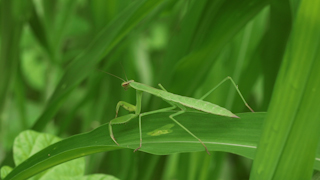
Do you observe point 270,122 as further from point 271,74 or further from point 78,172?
point 271,74

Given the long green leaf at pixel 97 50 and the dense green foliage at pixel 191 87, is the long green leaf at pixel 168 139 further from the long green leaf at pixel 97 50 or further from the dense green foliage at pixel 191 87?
the long green leaf at pixel 97 50

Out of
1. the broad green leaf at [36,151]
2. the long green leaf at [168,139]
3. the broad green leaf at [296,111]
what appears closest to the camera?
the broad green leaf at [296,111]

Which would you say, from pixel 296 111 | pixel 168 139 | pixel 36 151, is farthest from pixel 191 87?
pixel 296 111

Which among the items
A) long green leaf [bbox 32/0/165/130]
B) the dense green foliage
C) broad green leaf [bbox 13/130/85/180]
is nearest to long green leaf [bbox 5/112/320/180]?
the dense green foliage

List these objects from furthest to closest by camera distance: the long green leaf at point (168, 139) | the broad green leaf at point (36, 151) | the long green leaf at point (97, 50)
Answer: the long green leaf at point (97, 50) → the broad green leaf at point (36, 151) → the long green leaf at point (168, 139)

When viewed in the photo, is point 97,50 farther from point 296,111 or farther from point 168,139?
point 296,111

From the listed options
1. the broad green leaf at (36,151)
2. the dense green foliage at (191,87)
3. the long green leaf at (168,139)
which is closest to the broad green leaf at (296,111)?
the dense green foliage at (191,87)

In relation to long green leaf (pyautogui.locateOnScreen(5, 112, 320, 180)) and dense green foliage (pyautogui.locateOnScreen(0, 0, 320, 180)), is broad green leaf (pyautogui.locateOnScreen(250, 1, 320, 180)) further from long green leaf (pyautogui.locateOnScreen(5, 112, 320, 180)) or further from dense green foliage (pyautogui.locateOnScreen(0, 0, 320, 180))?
long green leaf (pyautogui.locateOnScreen(5, 112, 320, 180))

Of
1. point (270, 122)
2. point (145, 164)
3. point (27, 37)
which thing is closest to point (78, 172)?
point (145, 164)
